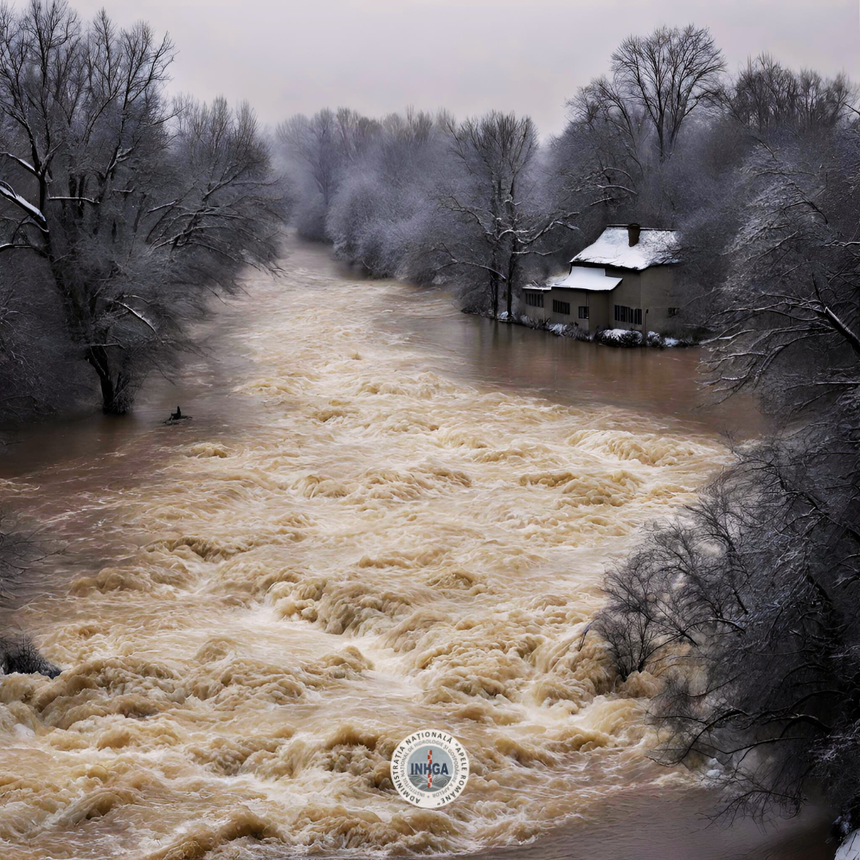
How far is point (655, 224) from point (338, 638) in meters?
32.6

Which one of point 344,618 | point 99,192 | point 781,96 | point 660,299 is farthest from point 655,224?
point 344,618

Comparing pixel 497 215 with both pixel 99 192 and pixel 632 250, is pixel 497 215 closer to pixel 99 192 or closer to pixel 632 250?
pixel 632 250

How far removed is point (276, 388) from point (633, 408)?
1044cm

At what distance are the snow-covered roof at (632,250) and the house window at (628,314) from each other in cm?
151

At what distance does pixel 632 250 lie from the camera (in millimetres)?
38312

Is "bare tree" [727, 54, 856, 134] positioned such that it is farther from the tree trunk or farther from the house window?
the tree trunk

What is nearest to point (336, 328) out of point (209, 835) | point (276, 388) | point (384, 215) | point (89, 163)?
point (276, 388)

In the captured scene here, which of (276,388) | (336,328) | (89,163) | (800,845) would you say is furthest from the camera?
(336,328)

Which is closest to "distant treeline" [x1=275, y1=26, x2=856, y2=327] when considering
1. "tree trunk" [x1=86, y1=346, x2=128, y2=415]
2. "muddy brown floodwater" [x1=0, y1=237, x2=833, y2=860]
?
"muddy brown floodwater" [x1=0, y1=237, x2=833, y2=860]

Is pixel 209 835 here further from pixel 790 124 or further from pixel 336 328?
pixel 790 124

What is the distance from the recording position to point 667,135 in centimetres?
5484

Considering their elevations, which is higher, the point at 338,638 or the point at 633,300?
the point at 633,300

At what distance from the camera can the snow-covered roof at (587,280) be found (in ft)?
124

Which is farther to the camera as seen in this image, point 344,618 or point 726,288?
point 726,288
